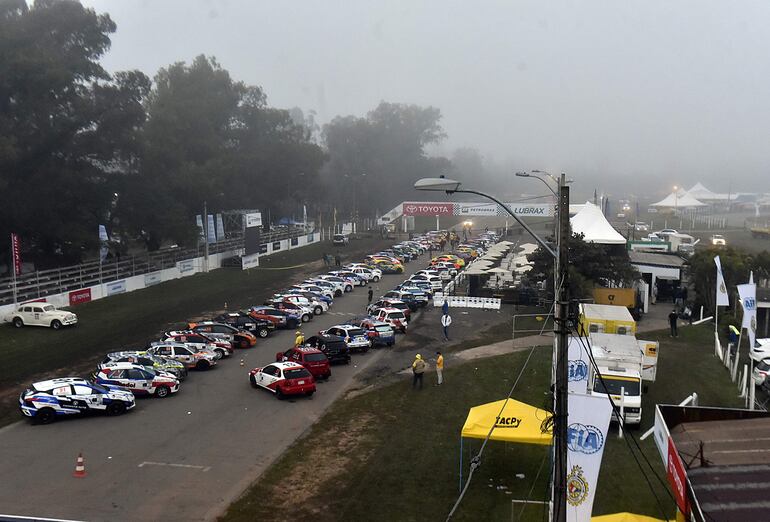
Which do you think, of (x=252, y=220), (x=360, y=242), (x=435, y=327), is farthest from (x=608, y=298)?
(x=360, y=242)

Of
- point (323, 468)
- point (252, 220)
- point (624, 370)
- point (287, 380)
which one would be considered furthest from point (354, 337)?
point (252, 220)

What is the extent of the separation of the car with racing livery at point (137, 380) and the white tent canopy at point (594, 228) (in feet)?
94.3

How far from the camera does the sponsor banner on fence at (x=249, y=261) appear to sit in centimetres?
6475

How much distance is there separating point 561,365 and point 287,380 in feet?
54.0

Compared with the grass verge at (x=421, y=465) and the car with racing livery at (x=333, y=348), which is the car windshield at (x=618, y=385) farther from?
the car with racing livery at (x=333, y=348)

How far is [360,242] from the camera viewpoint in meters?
92.6

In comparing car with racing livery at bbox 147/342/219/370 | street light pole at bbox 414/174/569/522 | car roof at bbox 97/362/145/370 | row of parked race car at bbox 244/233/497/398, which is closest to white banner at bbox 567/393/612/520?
street light pole at bbox 414/174/569/522

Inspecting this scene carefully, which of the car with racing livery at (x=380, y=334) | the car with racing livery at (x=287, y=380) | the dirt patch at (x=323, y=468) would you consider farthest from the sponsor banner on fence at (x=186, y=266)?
the dirt patch at (x=323, y=468)

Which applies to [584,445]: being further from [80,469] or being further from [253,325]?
[253,325]

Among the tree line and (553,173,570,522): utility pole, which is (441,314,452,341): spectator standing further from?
the tree line

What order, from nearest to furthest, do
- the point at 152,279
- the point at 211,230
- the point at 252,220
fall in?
the point at 152,279
the point at 211,230
the point at 252,220

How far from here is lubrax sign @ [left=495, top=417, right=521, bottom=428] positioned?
1695 centimetres

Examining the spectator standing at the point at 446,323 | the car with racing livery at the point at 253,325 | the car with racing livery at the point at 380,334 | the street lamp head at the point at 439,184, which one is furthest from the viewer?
the car with racing livery at the point at 253,325

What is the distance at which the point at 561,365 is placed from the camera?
10.3m
